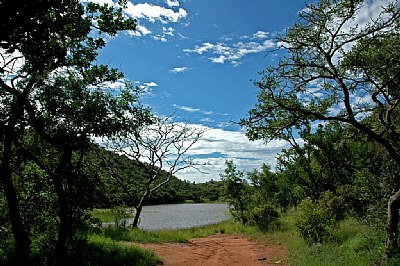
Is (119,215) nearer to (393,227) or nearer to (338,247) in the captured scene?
(338,247)

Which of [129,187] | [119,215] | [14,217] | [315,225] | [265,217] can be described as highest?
[129,187]

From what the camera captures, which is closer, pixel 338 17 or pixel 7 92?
pixel 7 92

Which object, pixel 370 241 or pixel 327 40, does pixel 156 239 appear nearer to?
pixel 370 241

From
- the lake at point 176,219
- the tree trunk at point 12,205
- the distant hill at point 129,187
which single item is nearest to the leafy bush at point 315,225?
the distant hill at point 129,187

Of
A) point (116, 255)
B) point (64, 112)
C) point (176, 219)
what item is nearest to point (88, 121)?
point (64, 112)

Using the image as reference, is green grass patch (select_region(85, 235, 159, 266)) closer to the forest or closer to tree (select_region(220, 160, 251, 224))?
the forest

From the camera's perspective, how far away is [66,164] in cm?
800

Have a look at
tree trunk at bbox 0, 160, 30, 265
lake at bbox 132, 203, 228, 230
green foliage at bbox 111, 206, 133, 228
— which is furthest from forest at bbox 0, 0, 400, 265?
lake at bbox 132, 203, 228, 230

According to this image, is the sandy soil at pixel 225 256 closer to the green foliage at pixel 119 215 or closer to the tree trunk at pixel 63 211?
the tree trunk at pixel 63 211

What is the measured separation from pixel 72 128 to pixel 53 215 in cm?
284

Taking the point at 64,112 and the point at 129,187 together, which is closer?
the point at 64,112

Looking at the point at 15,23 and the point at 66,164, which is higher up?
the point at 15,23

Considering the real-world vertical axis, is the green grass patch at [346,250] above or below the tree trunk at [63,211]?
below

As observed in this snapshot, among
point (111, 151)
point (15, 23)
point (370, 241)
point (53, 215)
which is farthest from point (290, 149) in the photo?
point (15, 23)
